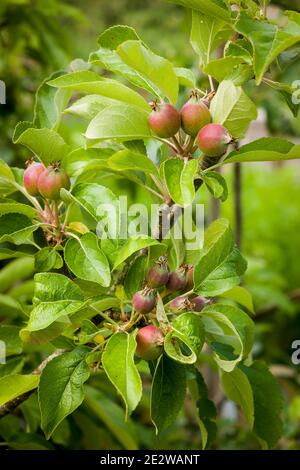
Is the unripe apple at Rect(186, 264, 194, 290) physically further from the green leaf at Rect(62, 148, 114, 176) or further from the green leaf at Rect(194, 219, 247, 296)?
the green leaf at Rect(62, 148, 114, 176)

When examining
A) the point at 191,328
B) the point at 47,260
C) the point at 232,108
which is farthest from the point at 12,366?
the point at 232,108

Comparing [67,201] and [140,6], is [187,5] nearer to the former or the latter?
[67,201]

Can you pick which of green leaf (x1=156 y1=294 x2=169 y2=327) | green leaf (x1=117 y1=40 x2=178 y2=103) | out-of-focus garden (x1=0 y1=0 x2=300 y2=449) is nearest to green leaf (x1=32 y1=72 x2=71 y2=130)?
out-of-focus garden (x1=0 y1=0 x2=300 y2=449)

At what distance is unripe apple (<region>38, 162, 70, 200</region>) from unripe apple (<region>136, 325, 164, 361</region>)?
6.4 inches

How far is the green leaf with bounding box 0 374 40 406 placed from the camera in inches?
28.8

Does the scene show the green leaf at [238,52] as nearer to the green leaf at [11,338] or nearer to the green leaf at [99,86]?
the green leaf at [99,86]

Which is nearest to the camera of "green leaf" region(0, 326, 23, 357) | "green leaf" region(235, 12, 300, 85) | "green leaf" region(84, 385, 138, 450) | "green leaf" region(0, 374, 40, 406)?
"green leaf" region(235, 12, 300, 85)

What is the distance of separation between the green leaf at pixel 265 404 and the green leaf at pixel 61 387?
9.3 inches

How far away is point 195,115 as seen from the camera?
0.70 metres

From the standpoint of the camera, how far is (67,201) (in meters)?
0.75

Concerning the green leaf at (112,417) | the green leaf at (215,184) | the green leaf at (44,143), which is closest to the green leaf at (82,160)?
the green leaf at (44,143)

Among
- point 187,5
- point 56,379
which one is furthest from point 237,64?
point 56,379

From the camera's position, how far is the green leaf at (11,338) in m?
0.84
